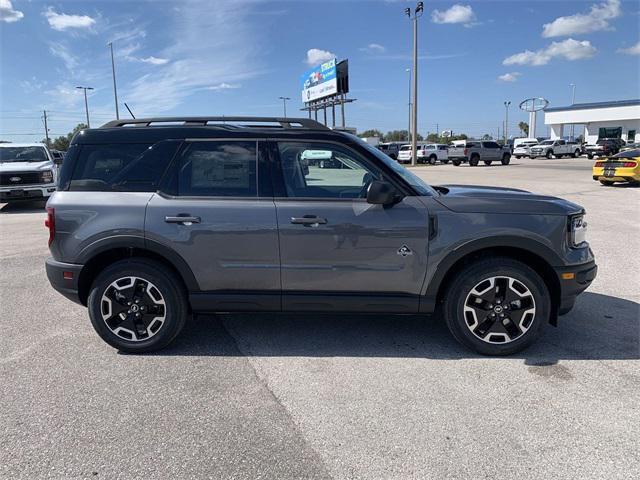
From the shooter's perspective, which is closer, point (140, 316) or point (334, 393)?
point (334, 393)

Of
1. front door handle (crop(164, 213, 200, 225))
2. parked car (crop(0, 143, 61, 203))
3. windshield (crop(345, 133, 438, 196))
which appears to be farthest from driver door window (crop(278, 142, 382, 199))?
parked car (crop(0, 143, 61, 203))

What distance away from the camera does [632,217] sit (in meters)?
10.9

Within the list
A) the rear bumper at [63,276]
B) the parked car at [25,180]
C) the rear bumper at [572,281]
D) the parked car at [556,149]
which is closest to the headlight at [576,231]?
the rear bumper at [572,281]

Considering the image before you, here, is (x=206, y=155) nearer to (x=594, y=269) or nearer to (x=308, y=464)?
(x=308, y=464)

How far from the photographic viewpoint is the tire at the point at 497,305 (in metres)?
3.75

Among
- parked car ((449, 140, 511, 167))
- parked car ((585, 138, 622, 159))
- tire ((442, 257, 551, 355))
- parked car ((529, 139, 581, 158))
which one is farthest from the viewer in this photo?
parked car ((529, 139, 581, 158))

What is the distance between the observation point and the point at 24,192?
13469 mm

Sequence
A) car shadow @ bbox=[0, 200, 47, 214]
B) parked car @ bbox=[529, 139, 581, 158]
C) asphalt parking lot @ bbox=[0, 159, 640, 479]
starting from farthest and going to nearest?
parked car @ bbox=[529, 139, 581, 158] → car shadow @ bbox=[0, 200, 47, 214] → asphalt parking lot @ bbox=[0, 159, 640, 479]

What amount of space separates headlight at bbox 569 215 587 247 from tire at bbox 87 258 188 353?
10.5ft

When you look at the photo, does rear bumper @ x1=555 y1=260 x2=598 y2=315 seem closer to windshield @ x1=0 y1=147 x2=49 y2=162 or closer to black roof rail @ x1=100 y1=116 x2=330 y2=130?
black roof rail @ x1=100 y1=116 x2=330 y2=130

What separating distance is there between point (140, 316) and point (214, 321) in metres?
0.91

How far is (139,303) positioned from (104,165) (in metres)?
1.18

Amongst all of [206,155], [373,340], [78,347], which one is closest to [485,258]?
[373,340]

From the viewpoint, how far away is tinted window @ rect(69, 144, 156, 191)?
3.92m
